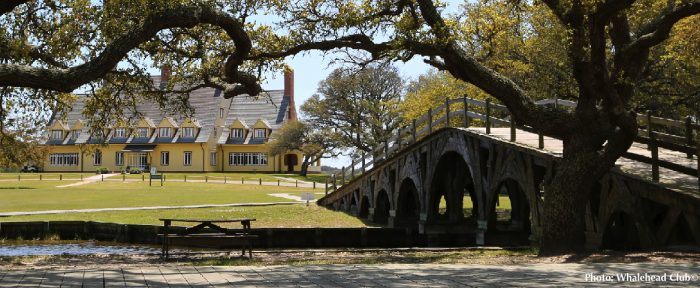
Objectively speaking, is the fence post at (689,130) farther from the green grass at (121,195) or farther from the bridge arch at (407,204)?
the green grass at (121,195)

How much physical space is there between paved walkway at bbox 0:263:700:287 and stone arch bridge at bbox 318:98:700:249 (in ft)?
11.6

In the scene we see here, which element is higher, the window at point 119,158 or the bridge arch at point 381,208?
the window at point 119,158

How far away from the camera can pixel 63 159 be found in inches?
3435

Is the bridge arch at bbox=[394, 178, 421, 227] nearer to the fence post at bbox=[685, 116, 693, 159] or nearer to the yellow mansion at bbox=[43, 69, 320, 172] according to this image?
the fence post at bbox=[685, 116, 693, 159]

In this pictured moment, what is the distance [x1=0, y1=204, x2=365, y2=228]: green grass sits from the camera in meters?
29.0

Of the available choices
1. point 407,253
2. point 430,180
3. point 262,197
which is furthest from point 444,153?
point 262,197

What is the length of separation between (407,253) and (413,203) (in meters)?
14.4

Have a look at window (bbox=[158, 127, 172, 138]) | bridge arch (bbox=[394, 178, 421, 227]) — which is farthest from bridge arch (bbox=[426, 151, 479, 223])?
window (bbox=[158, 127, 172, 138])

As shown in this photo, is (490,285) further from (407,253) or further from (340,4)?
(340,4)

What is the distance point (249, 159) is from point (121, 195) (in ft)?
136

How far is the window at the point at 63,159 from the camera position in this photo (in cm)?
8647

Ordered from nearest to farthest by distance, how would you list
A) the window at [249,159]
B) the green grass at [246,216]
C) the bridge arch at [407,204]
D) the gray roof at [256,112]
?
the green grass at [246,216] < the bridge arch at [407,204] < the window at [249,159] < the gray roof at [256,112]

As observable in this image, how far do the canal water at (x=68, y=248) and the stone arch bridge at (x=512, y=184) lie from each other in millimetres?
10269

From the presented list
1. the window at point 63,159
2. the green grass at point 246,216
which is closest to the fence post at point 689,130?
the green grass at point 246,216
